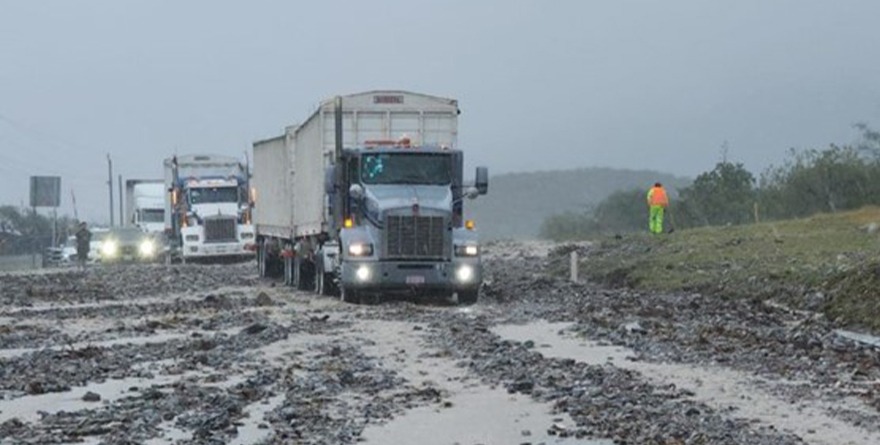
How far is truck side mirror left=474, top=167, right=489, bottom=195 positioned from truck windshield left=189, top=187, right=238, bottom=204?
26180mm

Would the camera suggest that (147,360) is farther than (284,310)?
No

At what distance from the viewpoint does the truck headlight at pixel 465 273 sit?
3014 centimetres

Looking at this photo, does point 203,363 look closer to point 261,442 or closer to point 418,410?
point 418,410

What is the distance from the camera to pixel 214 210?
56281 millimetres

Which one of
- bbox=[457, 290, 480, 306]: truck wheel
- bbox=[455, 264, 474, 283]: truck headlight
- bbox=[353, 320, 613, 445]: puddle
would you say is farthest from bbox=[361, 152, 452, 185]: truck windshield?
bbox=[353, 320, 613, 445]: puddle

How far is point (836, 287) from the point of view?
2553cm

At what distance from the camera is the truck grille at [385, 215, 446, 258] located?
98.1ft

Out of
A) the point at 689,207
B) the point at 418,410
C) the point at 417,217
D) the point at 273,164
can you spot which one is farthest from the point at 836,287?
the point at 689,207

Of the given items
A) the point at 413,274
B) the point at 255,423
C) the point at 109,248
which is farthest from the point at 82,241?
the point at 255,423

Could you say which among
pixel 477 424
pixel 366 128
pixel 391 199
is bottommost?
pixel 477 424

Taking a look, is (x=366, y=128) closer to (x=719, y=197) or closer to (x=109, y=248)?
(x=109, y=248)

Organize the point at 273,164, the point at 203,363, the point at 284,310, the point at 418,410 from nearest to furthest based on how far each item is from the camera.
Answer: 1. the point at 418,410
2. the point at 203,363
3. the point at 284,310
4. the point at 273,164

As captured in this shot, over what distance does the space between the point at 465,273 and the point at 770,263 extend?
7.22 m

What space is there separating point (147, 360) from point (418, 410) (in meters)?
6.25
